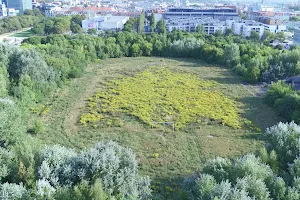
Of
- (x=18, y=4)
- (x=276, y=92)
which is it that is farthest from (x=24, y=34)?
(x=276, y=92)

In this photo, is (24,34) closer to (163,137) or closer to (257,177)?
(163,137)

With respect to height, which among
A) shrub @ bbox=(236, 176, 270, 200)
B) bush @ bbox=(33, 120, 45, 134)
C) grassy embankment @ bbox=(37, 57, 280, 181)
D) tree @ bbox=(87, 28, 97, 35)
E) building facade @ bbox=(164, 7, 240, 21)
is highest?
building facade @ bbox=(164, 7, 240, 21)

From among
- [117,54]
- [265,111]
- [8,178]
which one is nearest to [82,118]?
[8,178]

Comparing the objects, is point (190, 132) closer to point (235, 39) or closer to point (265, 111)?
point (265, 111)

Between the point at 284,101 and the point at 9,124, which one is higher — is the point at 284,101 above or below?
below

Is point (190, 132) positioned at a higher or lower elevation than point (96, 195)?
lower

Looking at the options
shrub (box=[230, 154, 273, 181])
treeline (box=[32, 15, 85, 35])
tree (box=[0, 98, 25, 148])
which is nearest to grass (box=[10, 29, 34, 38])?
treeline (box=[32, 15, 85, 35])

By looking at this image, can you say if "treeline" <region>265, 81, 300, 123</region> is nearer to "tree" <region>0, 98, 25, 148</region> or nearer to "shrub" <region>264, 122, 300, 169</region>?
"shrub" <region>264, 122, 300, 169</region>
